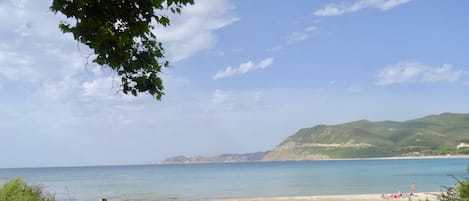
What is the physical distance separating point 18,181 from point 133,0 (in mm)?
8408

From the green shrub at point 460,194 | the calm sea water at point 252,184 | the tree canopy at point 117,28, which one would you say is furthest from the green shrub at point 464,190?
the tree canopy at point 117,28

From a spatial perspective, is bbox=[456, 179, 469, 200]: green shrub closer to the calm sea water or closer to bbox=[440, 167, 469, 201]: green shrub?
bbox=[440, 167, 469, 201]: green shrub

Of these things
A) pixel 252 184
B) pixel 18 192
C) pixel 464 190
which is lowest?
pixel 252 184

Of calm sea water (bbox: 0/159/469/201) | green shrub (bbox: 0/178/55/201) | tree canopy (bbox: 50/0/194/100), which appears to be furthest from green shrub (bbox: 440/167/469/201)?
green shrub (bbox: 0/178/55/201)

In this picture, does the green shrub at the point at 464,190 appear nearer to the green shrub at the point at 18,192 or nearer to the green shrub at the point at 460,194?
the green shrub at the point at 460,194

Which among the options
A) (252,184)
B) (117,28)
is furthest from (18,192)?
(252,184)

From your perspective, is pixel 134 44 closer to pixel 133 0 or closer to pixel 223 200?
pixel 133 0

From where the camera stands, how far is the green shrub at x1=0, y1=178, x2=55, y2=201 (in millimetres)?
11026

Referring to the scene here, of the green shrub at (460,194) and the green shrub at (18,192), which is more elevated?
the green shrub at (18,192)

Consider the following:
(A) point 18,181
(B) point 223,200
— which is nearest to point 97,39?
(A) point 18,181

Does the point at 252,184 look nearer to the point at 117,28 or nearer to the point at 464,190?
the point at 464,190

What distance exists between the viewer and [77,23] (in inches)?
192

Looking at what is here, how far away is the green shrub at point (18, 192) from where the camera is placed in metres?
11.0

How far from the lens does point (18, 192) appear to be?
11383 mm
